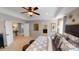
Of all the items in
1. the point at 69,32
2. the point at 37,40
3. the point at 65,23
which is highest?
the point at 65,23

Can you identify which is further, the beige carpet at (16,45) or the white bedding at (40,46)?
the white bedding at (40,46)

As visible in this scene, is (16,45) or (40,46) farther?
(16,45)

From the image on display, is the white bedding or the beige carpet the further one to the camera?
the white bedding

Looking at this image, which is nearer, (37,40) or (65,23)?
(65,23)
